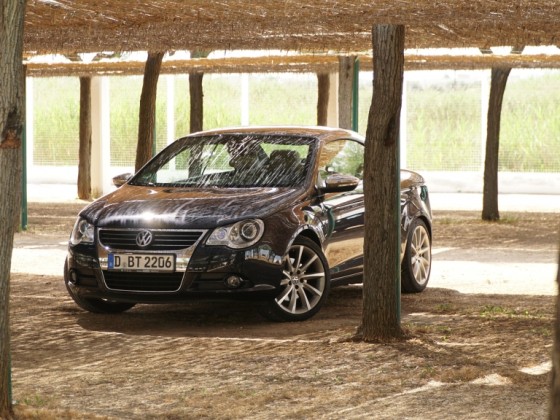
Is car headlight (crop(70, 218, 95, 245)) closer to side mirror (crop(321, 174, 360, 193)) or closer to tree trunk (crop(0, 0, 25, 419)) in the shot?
side mirror (crop(321, 174, 360, 193))

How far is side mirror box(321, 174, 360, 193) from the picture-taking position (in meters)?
10.4

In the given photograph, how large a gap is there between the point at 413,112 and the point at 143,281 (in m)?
20.8

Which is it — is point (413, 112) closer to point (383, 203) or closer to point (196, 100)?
point (196, 100)

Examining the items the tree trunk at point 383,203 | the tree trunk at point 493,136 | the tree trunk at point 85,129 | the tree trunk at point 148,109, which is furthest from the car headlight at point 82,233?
the tree trunk at point 85,129

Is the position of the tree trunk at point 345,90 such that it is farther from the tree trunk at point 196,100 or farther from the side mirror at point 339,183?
the side mirror at point 339,183

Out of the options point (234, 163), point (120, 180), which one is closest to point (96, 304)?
point (120, 180)

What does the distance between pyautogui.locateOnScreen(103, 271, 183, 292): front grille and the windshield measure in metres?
1.16

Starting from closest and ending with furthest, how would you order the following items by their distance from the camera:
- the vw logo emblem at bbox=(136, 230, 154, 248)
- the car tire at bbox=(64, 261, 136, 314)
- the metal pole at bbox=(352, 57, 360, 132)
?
the vw logo emblem at bbox=(136, 230, 154, 248)
the car tire at bbox=(64, 261, 136, 314)
the metal pole at bbox=(352, 57, 360, 132)

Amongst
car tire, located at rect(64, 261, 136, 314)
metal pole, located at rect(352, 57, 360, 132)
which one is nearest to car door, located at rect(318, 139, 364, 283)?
car tire, located at rect(64, 261, 136, 314)

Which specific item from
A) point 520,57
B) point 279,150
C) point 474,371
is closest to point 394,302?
point 474,371

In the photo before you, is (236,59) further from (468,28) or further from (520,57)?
(468,28)

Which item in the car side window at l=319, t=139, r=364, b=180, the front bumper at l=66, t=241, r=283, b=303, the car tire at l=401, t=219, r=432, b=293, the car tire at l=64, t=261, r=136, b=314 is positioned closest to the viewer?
the front bumper at l=66, t=241, r=283, b=303

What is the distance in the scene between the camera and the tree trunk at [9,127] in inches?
256

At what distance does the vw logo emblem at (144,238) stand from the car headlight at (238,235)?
1.44 feet
